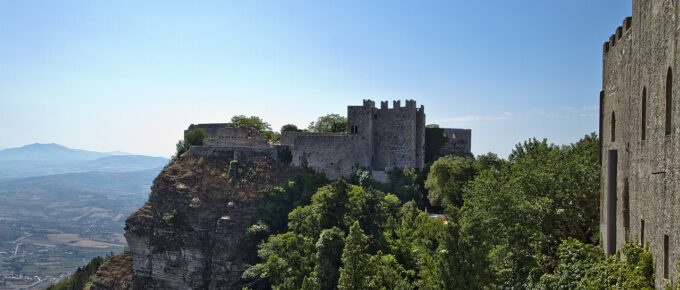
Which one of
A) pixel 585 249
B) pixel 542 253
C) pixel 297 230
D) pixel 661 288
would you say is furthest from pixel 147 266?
pixel 661 288

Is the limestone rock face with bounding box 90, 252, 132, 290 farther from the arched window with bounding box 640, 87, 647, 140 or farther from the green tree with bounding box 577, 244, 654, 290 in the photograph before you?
the arched window with bounding box 640, 87, 647, 140

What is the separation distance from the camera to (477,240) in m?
20.5

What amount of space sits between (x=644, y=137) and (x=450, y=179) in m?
26.8

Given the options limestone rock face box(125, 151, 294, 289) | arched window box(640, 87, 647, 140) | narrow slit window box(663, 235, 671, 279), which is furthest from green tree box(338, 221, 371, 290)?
limestone rock face box(125, 151, 294, 289)

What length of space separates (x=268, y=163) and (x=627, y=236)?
35679 millimetres

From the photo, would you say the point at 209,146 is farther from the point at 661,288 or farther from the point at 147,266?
the point at 661,288

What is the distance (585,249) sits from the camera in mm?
17656

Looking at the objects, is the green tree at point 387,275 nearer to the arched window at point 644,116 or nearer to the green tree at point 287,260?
the green tree at point 287,260

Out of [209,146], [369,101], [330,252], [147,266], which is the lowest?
[147,266]

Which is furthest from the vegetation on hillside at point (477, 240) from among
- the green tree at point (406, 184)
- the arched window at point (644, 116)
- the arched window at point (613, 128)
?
the green tree at point (406, 184)

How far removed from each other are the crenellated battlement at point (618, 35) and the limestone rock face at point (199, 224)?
99.6 ft

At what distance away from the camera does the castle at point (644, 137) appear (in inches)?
426

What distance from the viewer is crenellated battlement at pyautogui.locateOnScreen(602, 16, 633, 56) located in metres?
16.5

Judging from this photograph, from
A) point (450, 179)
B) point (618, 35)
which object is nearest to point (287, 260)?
point (450, 179)
